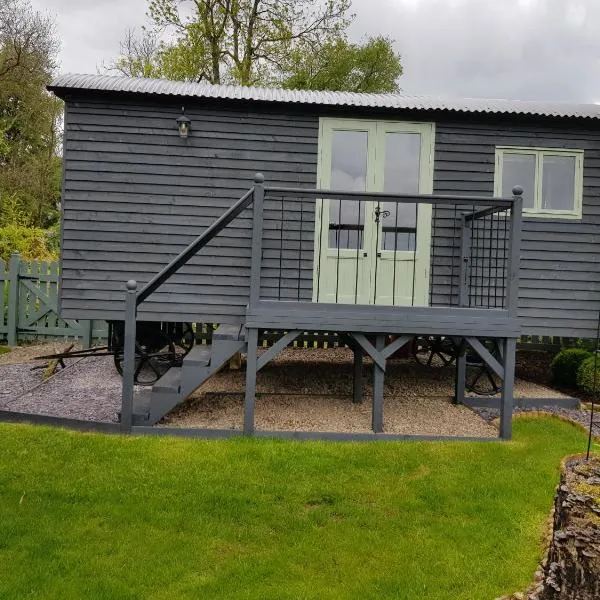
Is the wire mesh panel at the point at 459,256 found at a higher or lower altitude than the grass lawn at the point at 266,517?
higher

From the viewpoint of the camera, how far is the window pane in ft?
23.7

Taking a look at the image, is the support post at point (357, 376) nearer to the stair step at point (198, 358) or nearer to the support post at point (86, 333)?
the stair step at point (198, 358)

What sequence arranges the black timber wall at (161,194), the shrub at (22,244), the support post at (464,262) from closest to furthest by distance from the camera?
the support post at (464,262) → the black timber wall at (161,194) → the shrub at (22,244)

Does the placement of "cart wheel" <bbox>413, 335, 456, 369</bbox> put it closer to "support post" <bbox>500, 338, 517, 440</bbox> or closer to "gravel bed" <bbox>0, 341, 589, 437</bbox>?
"gravel bed" <bbox>0, 341, 589, 437</bbox>

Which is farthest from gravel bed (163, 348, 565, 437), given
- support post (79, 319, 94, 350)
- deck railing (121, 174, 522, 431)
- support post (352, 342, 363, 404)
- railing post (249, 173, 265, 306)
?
support post (79, 319, 94, 350)

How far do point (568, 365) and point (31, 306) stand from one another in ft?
29.8

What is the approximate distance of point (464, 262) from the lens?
673cm

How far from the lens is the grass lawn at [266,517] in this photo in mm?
2847

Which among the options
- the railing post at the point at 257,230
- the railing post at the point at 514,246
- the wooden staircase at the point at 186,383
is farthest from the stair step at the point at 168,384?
the railing post at the point at 514,246

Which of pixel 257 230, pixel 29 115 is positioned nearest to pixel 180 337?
pixel 257 230

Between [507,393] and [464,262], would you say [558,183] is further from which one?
[507,393]

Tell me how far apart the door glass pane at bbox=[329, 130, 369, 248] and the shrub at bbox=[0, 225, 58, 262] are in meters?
8.26

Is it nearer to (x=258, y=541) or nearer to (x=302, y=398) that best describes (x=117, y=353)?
(x=302, y=398)

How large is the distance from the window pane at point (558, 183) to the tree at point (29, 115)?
51.3 ft
